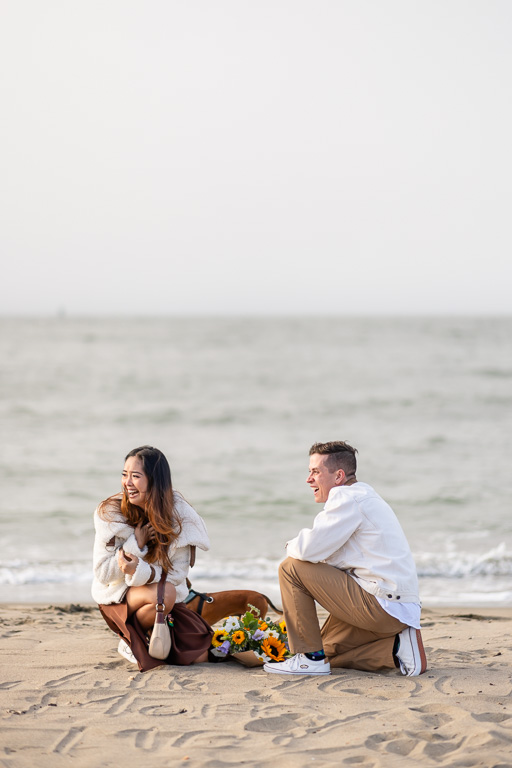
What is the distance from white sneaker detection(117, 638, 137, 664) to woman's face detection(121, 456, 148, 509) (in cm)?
86

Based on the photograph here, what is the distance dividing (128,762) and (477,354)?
105ft

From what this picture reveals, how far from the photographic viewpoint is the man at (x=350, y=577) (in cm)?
385

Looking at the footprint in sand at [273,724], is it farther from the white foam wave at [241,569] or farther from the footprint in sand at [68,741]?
the white foam wave at [241,569]

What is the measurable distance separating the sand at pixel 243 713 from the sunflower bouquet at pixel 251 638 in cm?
12

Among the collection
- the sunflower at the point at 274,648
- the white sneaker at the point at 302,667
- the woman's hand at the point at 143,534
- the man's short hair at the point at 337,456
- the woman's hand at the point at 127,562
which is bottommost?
the white sneaker at the point at 302,667

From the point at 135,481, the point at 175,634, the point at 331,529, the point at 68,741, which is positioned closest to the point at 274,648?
the point at 175,634

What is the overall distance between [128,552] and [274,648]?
948mm

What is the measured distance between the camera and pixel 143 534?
404 cm

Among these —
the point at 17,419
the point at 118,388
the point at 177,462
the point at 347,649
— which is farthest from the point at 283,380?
the point at 347,649

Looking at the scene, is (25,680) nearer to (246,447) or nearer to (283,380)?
(246,447)

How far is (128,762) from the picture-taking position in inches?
114

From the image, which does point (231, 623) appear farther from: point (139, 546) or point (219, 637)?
point (139, 546)

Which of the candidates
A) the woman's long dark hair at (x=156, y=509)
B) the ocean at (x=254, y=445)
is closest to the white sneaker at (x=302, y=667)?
the woman's long dark hair at (x=156, y=509)

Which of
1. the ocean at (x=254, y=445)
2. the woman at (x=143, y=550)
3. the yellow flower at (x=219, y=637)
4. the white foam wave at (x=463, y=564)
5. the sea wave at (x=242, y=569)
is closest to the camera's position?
the woman at (x=143, y=550)
